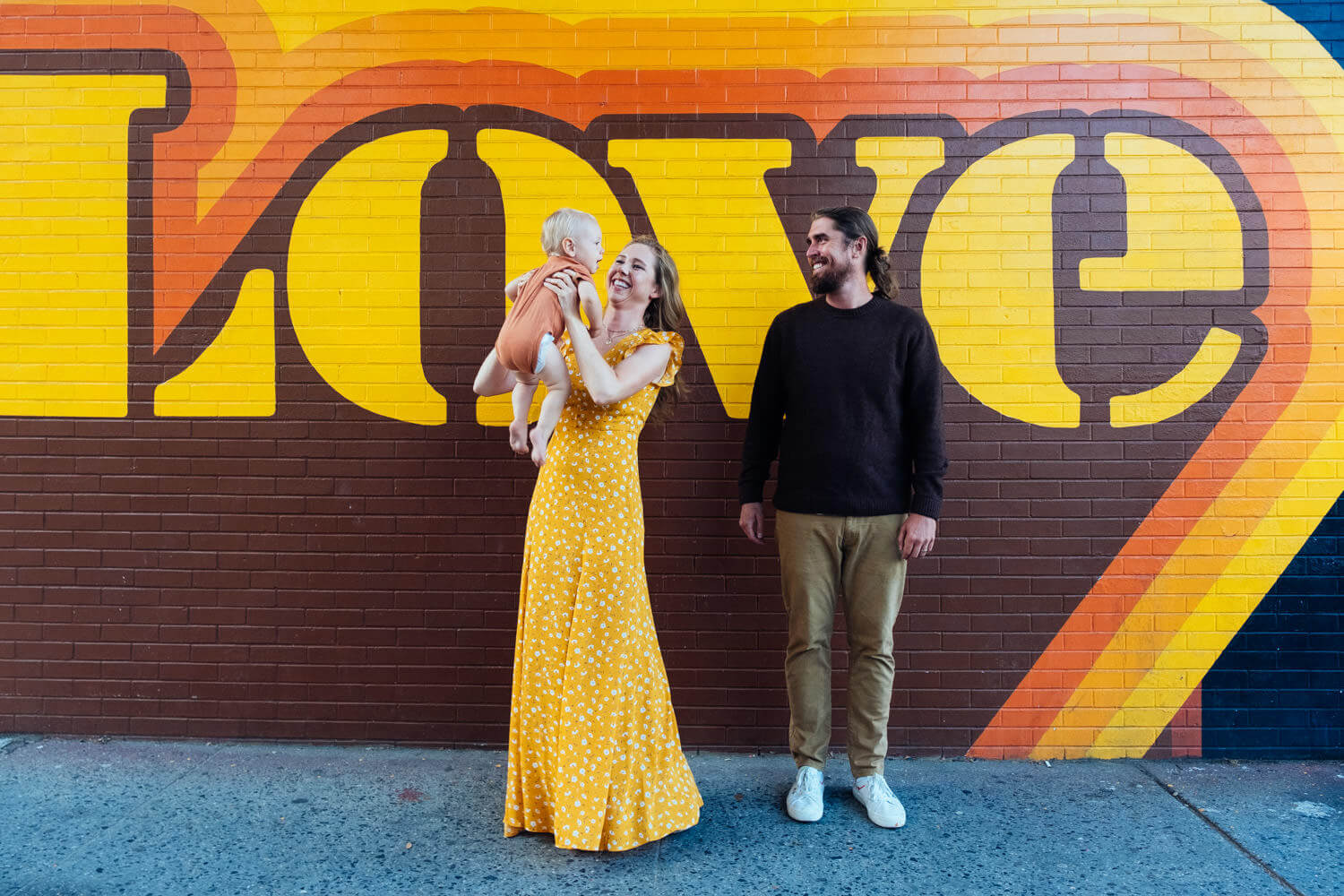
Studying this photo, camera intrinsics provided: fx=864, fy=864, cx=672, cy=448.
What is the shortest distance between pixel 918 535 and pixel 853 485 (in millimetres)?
312

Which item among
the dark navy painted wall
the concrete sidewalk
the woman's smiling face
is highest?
the woman's smiling face

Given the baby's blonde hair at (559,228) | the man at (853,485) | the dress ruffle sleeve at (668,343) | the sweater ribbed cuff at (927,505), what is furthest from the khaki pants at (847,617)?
the baby's blonde hair at (559,228)

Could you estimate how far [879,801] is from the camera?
3.38m

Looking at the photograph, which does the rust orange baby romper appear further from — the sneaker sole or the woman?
the sneaker sole

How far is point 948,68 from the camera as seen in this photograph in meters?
4.02

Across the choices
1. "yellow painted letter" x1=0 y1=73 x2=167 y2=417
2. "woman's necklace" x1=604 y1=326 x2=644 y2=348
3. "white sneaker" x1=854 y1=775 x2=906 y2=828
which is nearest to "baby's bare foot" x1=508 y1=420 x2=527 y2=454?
"woman's necklace" x1=604 y1=326 x2=644 y2=348

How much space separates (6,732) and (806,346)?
4.21m

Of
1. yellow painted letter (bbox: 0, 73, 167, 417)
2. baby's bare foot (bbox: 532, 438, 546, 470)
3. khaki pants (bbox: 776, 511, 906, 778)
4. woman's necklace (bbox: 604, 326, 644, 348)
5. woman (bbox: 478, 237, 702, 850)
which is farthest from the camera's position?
yellow painted letter (bbox: 0, 73, 167, 417)

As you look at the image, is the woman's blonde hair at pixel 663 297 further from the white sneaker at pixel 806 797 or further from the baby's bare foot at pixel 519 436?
the white sneaker at pixel 806 797

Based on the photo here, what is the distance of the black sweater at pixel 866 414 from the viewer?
339 centimetres

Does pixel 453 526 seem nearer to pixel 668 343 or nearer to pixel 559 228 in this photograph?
pixel 668 343

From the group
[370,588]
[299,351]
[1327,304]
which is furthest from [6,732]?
[1327,304]

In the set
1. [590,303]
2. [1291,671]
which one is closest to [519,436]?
[590,303]

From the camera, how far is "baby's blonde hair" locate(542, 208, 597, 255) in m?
2.91
